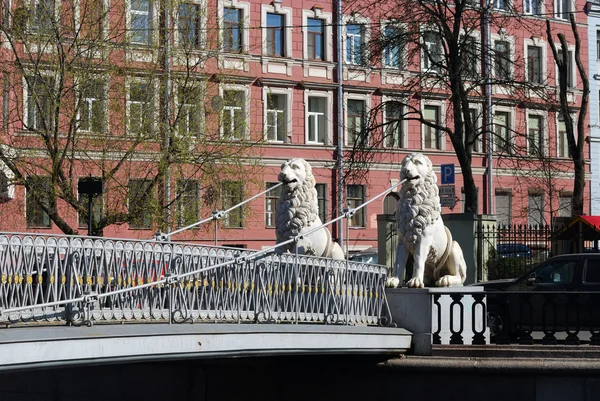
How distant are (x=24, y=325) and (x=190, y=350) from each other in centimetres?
191

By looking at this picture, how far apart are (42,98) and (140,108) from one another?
6.55 ft

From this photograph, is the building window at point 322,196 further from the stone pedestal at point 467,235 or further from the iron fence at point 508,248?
the stone pedestal at point 467,235

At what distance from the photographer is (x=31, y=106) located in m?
25.2

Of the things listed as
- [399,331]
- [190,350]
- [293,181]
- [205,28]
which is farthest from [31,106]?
[190,350]

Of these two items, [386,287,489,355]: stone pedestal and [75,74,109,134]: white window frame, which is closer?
[386,287,489,355]: stone pedestal

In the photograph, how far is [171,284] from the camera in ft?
42.5

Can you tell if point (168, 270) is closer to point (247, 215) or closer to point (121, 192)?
point (121, 192)

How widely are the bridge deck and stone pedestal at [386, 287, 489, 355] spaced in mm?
225

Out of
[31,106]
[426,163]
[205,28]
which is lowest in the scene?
[426,163]

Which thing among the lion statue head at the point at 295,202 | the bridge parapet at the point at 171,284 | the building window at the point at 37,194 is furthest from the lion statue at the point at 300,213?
the building window at the point at 37,194

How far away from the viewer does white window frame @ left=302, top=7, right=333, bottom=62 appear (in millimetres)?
44041

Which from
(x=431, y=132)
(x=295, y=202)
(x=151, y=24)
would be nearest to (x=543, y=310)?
(x=295, y=202)

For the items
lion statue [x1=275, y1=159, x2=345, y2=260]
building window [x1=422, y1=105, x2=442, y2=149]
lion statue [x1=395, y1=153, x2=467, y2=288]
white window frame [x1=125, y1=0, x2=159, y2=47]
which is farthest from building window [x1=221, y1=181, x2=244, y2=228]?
Result: building window [x1=422, y1=105, x2=442, y2=149]

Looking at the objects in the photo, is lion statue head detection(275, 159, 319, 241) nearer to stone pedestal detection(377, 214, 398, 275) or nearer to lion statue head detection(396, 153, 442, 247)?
lion statue head detection(396, 153, 442, 247)
